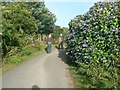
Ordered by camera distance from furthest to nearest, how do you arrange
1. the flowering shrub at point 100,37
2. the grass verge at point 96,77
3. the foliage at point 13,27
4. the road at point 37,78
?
1. the foliage at point 13,27
2. the flowering shrub at point 100,37
3. the road at point 37,78
4. the grass verge at point 96,77

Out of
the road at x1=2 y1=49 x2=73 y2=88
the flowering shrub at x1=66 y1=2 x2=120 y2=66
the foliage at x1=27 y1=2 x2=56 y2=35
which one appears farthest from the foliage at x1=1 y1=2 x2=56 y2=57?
the foliage at x1=27 y1=2 x2=56 y2=35

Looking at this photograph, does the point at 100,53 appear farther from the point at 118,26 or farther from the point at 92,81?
the point at 92,81

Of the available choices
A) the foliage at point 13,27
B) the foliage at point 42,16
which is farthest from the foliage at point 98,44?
the foliage at point 42,16

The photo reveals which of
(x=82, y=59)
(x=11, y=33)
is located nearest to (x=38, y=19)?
(x=11, y=33)

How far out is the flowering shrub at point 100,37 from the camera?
12650 millimetres

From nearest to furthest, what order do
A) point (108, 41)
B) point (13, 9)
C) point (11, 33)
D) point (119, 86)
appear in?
1. point (119, 86)
2. point (108, 41)
3. point (11, 33)
4. point (13, 9)

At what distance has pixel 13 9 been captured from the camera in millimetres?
19562

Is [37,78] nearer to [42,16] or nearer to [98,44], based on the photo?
[98,44]

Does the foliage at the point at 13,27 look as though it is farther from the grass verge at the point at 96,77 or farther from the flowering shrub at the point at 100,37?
the grass verge at the point at 96,77

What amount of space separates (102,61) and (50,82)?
2.80 metres

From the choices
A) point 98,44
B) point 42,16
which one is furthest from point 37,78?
point 42,16

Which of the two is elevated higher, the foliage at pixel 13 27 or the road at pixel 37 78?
the foliage at pixel 13 27

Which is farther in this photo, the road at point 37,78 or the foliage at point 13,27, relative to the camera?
the foliage at point 13,27

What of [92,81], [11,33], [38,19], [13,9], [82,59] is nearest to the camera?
[92,81]
